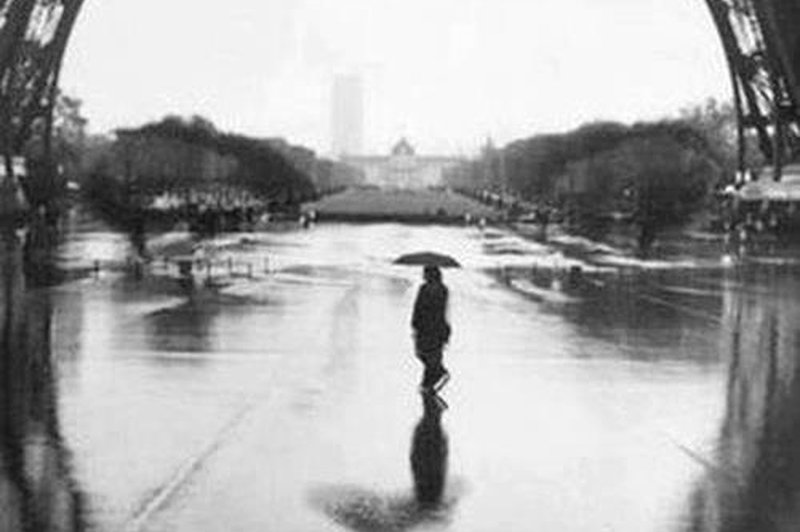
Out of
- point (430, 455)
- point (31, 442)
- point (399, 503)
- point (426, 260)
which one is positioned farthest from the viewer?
point (426, 260)

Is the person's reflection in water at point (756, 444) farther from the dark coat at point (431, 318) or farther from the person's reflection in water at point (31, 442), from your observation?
the person's reflection in water at point (31, 442)

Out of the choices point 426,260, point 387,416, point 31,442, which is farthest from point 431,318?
point 31,442

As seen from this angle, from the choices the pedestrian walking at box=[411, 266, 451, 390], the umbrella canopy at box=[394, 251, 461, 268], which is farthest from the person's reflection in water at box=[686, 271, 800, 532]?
the umbrella canopy at box=[394, 251, 461, 268]

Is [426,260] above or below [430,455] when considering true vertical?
above

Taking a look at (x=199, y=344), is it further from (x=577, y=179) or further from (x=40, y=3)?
(x=577, y=179)

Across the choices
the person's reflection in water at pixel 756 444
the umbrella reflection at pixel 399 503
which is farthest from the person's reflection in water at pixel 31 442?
the person's reflection in water at pixel 756 444

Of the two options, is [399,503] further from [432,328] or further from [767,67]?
[767,67]

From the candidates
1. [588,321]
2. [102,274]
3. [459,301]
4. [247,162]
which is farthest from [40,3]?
[247,162]
